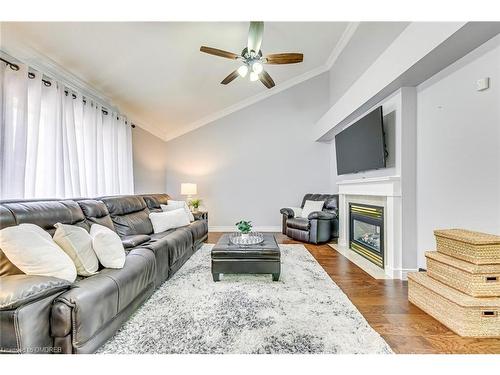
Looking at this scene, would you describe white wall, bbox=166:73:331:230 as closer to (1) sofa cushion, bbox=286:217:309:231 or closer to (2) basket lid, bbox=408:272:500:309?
(1) sofa cushion, bbox=286:217:309:231

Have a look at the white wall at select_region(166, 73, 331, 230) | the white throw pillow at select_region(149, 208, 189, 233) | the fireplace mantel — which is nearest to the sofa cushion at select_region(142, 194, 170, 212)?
the white throw pillow at select_region(149, 208, 189, 233)

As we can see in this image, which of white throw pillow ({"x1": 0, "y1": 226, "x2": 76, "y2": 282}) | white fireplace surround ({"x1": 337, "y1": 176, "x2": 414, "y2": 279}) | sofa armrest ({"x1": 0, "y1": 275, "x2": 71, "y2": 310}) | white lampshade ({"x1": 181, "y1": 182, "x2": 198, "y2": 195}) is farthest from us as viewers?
white lampshade ({"x1": 181, "y1": 182, "x2": 198, "y2": 195})

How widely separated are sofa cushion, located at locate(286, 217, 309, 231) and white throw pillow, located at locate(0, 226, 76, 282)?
3.76 m

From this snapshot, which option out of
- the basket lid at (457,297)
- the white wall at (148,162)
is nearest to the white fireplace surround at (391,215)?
the basket lid at (457,297)

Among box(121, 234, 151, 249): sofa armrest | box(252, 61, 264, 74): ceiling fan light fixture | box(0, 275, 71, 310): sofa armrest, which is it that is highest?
box(252, 61, 264, 74): ceiling fan light fixture

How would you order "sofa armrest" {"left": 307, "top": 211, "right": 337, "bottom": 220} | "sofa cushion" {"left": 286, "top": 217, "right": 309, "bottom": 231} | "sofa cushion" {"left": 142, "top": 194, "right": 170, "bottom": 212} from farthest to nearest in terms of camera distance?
"sofa cushion" {"left": 286, "top": 217, "right": 309, "bottom": 231} → "sofa armrest" {"left": 307, "top": 211, "right": 337, "bottom": 220} → "sofa cushion" {"left": 142, "top": 194, "right": 170, "bottom": 212}

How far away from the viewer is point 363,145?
141 inches

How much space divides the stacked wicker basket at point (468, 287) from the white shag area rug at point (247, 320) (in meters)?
0.60

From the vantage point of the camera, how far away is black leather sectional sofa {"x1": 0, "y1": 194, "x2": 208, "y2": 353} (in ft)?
3.70

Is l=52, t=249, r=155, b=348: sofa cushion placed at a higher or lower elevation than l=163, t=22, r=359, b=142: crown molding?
lower

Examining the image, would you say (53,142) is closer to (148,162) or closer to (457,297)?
(148,162)

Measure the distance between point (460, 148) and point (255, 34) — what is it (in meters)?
2.37

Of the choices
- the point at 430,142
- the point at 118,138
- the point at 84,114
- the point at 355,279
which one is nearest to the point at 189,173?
the point at 118,138

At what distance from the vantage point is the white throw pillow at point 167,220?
344 cm
